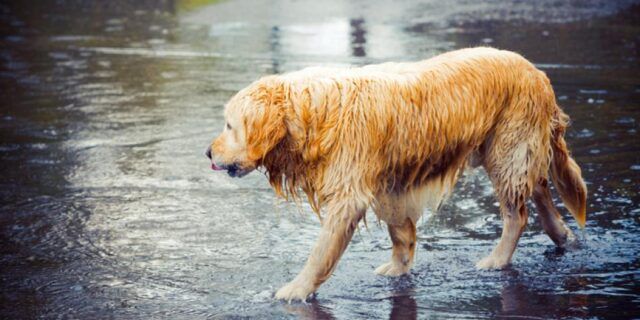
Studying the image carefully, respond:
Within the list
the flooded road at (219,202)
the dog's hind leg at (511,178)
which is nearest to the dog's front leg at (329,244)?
the flooded road at (219,202)

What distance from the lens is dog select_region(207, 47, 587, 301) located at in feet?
17.1

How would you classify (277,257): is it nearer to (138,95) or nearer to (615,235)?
(615,235)

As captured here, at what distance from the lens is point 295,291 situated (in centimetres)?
543

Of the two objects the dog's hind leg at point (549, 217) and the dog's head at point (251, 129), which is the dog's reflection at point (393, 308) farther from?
the dog's hind leg at point (549, 217)

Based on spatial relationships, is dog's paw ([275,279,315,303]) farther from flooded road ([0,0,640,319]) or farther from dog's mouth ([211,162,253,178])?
dog's mouth ([211,162,253,178])

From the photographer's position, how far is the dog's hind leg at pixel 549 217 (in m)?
6.20

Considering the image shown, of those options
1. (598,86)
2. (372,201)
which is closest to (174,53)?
(598,86)

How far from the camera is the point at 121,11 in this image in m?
18.7

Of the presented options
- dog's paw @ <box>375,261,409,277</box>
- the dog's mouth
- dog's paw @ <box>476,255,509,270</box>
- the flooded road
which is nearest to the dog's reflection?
the flooded road

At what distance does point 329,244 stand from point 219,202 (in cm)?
235

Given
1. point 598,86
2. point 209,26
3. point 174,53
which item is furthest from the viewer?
point 209,26

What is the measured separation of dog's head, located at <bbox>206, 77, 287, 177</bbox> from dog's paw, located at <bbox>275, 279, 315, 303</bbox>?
701mm

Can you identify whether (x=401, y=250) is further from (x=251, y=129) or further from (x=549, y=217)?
(x=251, y=129)

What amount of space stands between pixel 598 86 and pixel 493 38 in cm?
346
